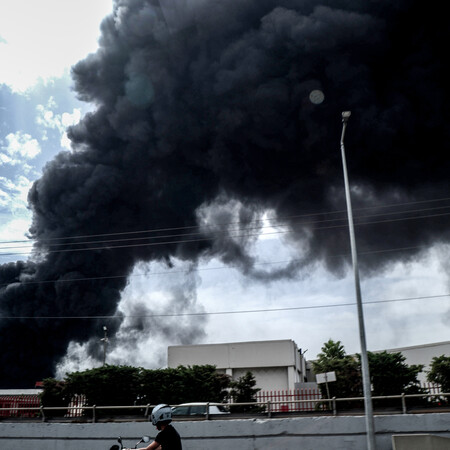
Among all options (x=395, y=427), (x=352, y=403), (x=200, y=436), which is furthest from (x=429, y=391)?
(x=200, y=436)

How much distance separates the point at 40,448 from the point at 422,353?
32.8 meters

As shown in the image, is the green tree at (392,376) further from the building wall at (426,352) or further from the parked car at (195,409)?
the building wall at (426,352)

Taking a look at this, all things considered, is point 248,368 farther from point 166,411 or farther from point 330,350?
point 166,411

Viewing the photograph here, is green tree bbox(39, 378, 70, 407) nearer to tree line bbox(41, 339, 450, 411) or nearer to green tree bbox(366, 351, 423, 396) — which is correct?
tree line bbox(41, 339, 450, 411)

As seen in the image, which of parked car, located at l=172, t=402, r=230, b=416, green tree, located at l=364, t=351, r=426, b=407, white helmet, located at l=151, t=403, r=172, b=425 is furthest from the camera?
green tree, located at l=364, t=351, r=426, b=407

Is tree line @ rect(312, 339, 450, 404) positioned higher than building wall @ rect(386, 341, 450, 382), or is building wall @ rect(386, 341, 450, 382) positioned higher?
building wall @ rect(386, 341, 450, 382)

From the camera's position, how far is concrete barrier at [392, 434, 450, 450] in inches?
531

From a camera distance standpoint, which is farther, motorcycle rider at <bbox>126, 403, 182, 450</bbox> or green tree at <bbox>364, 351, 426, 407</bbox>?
green tree at <bbox>364, 351, 426, 407</bbox>

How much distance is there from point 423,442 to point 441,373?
6.59 metres

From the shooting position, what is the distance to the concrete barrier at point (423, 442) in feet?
44.2

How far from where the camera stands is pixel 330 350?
54.9 m

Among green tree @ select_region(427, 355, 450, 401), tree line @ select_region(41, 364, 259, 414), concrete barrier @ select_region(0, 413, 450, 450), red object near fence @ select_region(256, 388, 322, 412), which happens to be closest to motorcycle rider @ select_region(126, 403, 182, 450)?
red object near fence @ select_region(256, 388, 322, 412)

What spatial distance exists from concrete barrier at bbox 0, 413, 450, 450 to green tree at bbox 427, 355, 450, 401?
3940mm

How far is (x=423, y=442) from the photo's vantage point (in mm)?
13625
